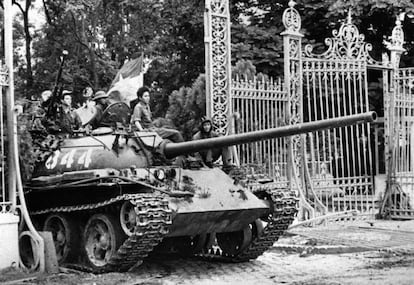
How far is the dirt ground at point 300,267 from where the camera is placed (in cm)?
931

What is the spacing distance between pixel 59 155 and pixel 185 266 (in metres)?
2.49

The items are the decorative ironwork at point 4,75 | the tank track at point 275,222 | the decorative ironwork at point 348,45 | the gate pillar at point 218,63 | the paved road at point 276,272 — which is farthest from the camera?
the decorative ironwork at point 348,45

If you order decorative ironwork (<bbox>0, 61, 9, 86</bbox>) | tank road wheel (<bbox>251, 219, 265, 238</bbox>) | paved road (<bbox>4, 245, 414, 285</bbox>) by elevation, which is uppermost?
decorative ironwork (<bbox>0, 61, 9, 86</bbox>)

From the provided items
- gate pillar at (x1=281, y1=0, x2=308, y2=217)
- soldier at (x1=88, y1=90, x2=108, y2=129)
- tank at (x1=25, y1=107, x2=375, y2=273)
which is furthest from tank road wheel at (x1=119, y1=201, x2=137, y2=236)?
gate pillar at (x1=281, y1=0, x2=308, y2=217)

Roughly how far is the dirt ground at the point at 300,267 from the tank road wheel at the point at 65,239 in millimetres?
620

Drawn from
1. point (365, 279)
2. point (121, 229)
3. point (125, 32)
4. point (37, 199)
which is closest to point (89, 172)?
point (121, 229)

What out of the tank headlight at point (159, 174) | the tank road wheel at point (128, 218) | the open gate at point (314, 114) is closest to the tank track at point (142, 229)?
the tank road wheel at point (128, 218)

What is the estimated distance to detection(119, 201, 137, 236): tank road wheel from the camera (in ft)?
31.3

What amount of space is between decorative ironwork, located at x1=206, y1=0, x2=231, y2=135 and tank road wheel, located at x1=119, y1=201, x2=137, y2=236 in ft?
13.4

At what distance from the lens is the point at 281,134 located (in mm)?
9812

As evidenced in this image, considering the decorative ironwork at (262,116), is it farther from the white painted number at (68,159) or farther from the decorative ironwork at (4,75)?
the decorative ironwork at (4,75)

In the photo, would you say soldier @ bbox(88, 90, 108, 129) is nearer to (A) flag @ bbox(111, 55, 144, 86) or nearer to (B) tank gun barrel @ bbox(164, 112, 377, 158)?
(B) tank gun barrel @ bbox(164, 112, 377, 158)

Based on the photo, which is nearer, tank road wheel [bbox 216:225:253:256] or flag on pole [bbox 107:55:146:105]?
tank road wheel [bbox 216:225:253:256]

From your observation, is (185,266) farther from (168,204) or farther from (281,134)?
(281,134)
